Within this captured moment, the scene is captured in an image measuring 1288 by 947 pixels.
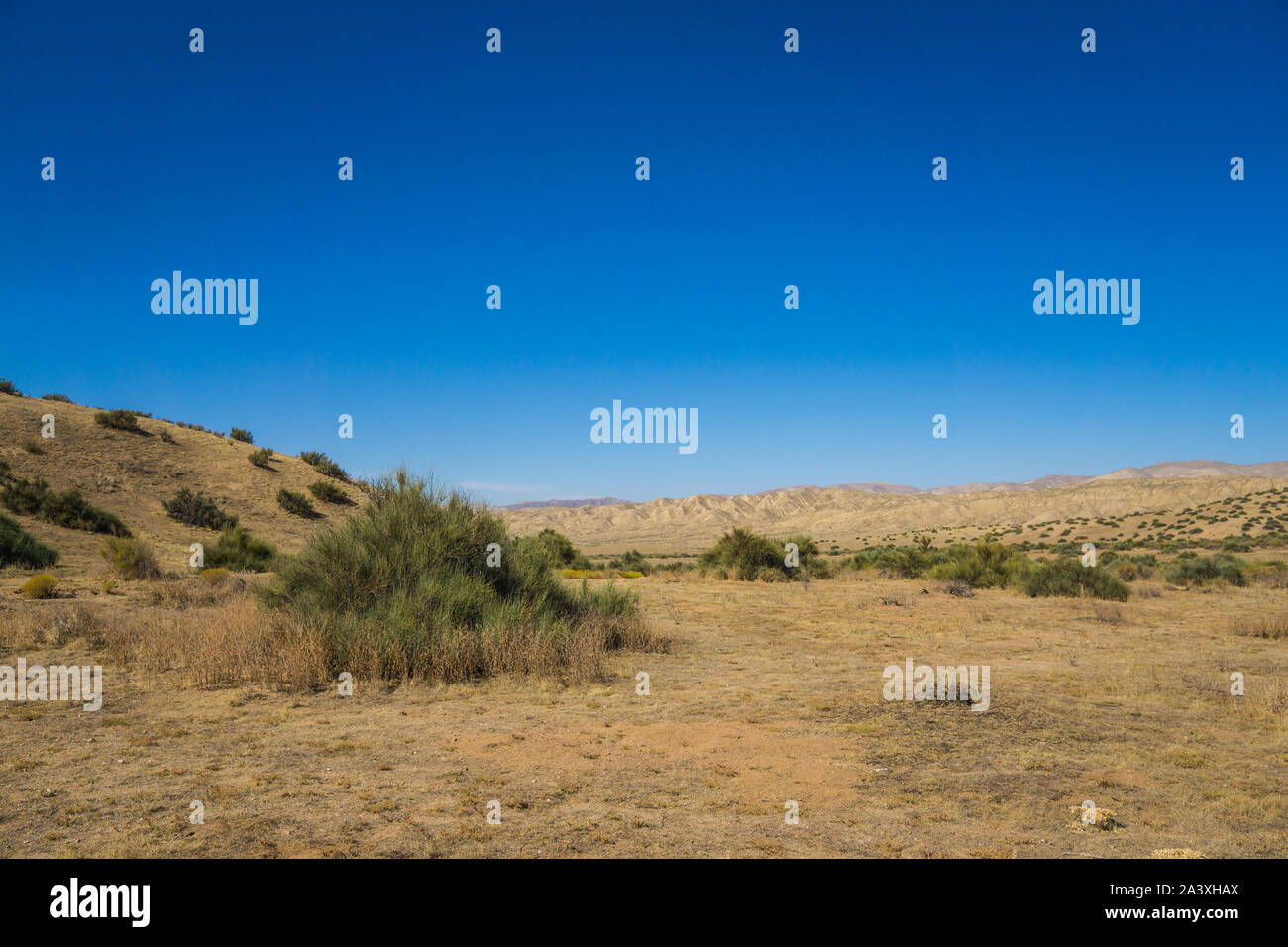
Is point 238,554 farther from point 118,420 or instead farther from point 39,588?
point 118,420

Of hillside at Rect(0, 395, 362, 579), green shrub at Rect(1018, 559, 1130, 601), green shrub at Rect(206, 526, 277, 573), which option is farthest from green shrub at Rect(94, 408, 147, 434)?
green shrub at Rect(1018, 559, 1130, 601)

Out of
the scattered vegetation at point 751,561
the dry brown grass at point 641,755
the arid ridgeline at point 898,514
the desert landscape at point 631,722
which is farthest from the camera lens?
the arid ridgeline at point 898,514

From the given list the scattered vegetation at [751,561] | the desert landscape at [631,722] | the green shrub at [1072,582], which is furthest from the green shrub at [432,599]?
the scattered vegetation at [751,561]

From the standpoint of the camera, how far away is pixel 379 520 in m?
11.8

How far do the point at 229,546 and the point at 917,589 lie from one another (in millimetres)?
21988

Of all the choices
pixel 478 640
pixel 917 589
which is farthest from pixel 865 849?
pixel 917 589

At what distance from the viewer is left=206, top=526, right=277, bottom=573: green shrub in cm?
2355

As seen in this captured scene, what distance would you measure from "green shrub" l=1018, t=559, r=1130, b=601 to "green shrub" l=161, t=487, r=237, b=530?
95.5 feet

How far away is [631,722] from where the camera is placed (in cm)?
817

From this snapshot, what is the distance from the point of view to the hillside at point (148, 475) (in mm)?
26312

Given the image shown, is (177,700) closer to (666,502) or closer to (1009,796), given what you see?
(1009,796)

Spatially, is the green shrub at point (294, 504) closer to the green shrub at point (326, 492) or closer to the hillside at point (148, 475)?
the hillside at point (148, 475)

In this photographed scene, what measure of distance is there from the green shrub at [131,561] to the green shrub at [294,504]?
15.7 metres
